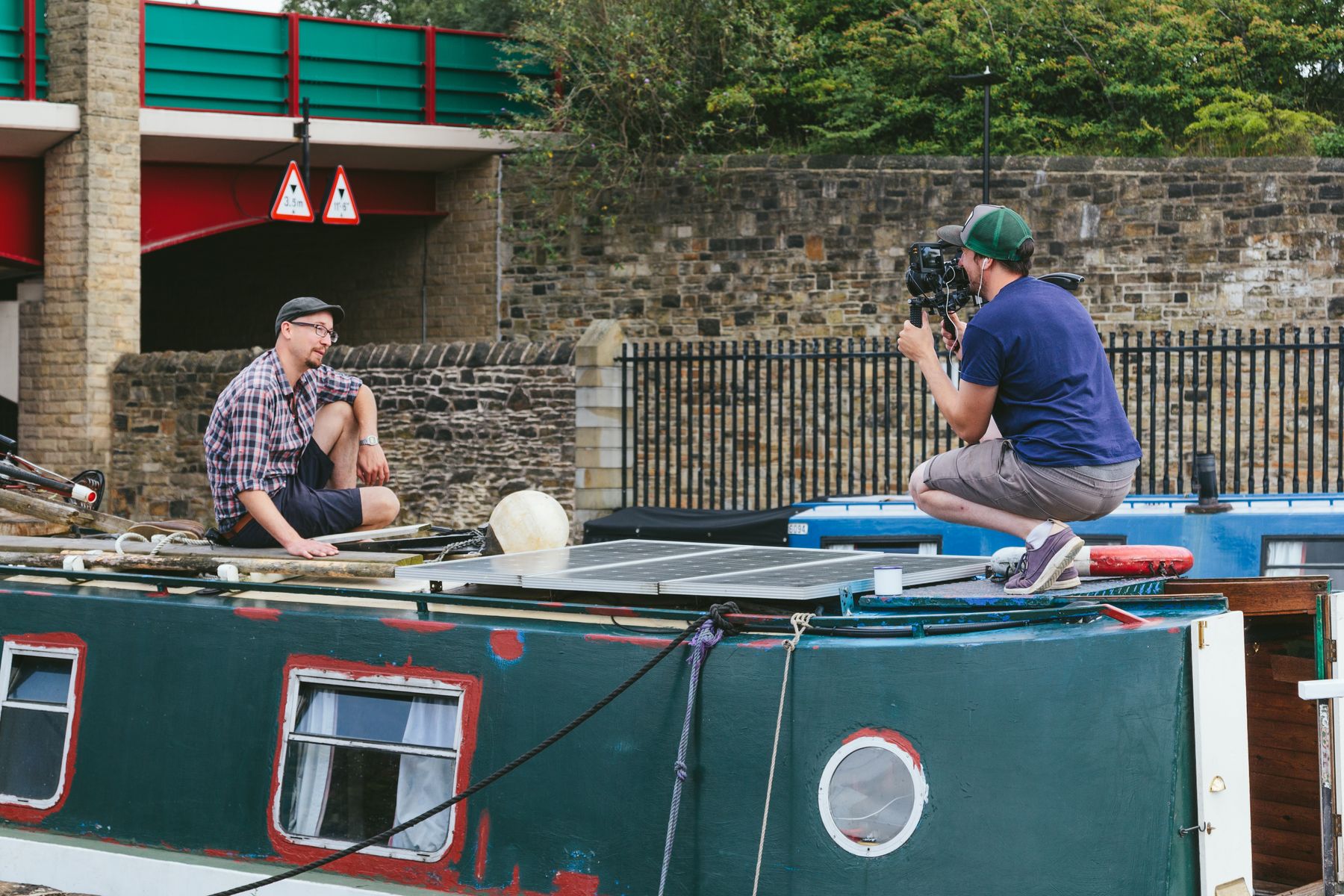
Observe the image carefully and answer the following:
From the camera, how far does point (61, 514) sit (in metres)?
6.56

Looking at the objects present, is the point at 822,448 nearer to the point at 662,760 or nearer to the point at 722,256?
the point at 722,256

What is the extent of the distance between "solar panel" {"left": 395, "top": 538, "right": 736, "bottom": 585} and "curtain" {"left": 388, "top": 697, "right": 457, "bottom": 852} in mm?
381

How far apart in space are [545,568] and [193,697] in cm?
125

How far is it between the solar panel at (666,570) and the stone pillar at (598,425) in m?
8.56

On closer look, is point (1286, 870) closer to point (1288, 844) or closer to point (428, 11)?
point (1288, 844)

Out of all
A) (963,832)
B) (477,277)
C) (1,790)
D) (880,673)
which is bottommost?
(1,790)

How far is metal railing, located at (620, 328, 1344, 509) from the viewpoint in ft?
44.7

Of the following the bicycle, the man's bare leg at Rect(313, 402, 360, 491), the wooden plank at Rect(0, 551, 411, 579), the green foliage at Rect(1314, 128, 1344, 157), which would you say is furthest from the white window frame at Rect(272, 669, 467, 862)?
the green foliage at Rect(1314, 128, 1344, 157)

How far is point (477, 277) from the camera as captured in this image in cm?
1984

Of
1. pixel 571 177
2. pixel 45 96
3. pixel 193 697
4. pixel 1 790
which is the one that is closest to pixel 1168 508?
pixel 193 697

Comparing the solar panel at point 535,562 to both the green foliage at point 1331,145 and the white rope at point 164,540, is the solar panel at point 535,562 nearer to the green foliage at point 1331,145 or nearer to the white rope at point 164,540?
the white rope at point 164,540

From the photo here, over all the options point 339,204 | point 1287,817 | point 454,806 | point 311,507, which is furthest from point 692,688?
point 339,204

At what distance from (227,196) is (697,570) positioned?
16.1 metres

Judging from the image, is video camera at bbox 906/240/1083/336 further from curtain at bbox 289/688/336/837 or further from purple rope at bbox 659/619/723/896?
curtain at bbox 289/688/336/837
